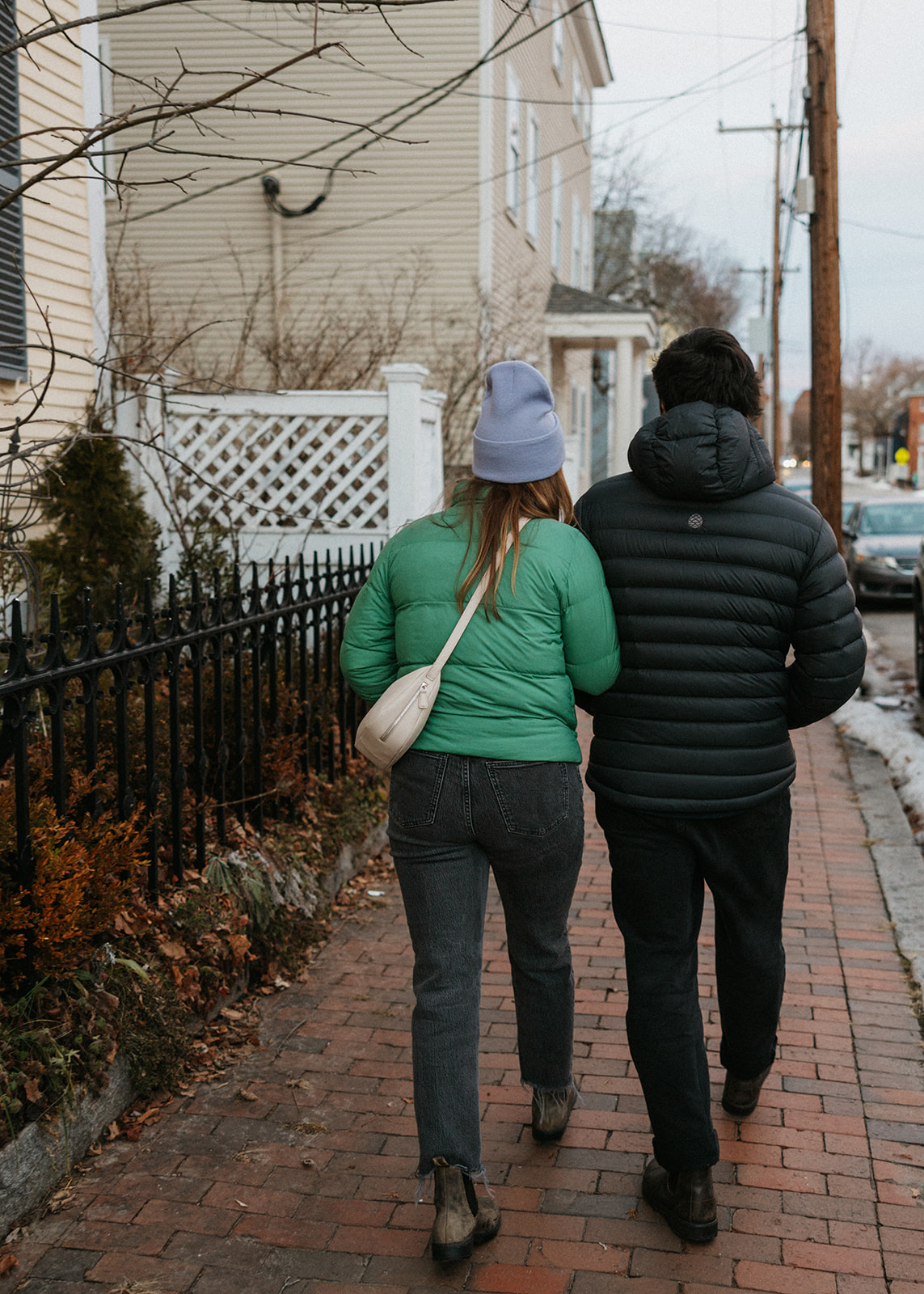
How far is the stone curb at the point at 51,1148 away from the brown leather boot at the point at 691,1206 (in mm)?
1454

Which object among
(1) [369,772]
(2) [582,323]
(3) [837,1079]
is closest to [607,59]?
(2) [582,323]

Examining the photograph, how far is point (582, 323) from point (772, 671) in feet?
56.8

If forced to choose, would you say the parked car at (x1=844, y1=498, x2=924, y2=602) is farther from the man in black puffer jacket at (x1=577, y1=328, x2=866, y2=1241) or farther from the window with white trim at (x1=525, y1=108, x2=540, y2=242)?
the man in black puffer jacket at (x1=577, y1=328, x2=866, y2=1241)

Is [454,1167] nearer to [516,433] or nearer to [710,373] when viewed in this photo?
[516,433]

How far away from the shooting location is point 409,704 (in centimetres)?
273

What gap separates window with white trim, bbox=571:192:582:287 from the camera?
79.4 ft

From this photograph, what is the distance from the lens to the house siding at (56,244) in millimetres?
6891

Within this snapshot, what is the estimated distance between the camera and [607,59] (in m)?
26.6

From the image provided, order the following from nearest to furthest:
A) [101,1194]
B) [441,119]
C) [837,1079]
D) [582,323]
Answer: [101,1194] < [837,1079] < [441,119] < [582,323]

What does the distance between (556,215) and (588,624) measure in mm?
20133

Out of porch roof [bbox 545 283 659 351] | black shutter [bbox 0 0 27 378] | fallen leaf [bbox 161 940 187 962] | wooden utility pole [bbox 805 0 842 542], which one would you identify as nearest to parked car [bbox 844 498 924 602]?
porch roof [bbox 545 283 659 351]

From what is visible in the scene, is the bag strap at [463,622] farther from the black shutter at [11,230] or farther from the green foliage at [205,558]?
the green foliage at [205,558]

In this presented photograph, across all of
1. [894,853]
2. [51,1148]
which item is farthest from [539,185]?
[51,1148]

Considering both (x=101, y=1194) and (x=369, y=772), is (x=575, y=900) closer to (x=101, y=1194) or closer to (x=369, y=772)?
(x=369, y=772)
